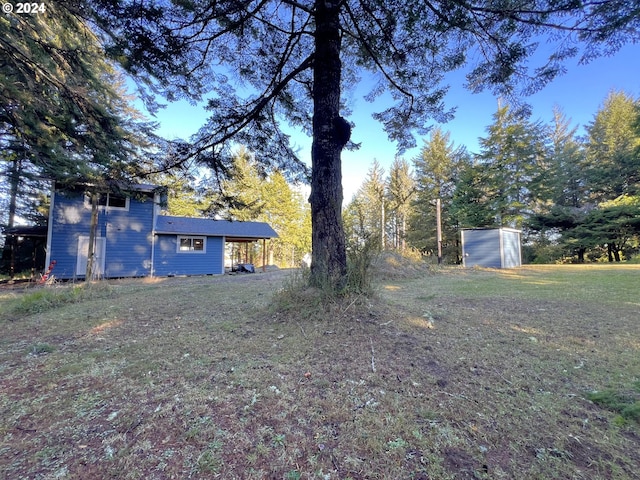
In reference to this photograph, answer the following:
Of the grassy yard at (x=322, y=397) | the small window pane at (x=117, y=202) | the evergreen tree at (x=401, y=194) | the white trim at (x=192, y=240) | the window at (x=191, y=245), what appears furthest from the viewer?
the evergreen tree at (x=401, y=194)

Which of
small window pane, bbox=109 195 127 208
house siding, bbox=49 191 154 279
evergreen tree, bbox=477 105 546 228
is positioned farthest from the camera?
evergreen tree, bbox=477 105 546 228

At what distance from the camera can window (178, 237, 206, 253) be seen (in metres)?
13.8

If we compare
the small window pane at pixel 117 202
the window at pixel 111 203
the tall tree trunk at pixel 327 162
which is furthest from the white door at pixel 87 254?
the tall tree trunk at pixel 327 162

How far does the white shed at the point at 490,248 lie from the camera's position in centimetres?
1538

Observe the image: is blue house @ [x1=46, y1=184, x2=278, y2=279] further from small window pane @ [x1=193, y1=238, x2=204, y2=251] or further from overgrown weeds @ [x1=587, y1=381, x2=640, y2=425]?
overgrown weeds @ [x1=587, y1=381, x2=640, y2=425]

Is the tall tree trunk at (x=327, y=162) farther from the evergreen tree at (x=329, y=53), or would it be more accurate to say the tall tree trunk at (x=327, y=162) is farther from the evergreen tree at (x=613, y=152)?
the evergreen tree at (x=613, y=152)

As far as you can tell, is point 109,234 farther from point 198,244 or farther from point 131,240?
point 198,244

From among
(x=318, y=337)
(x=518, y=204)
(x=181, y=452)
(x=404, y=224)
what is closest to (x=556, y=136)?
(x=518, y=204)

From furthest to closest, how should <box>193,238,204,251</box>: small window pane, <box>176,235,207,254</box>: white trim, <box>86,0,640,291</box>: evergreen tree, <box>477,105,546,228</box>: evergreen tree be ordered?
<box>477,105,546,228</box>: evergreen tree, <box>193,238,204,251</box>: small window pane, <box>176,235,207,254</box>: white trim, <box>86,0,640,291</box>: evergreen tree

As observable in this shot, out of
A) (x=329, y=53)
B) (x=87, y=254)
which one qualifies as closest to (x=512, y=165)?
(x=329, y=53)

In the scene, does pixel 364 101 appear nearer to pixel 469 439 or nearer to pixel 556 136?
pixel 469 439

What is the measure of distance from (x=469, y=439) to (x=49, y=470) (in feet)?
6.83

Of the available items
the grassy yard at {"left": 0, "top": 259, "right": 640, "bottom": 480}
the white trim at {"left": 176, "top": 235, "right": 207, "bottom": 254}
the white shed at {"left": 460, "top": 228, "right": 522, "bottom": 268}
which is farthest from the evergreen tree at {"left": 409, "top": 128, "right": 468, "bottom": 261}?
the grassy yard at {"left": 0, "top": 259, "right": 640, "bottom": 480}

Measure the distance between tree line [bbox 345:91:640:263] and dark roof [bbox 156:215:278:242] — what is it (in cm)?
815
